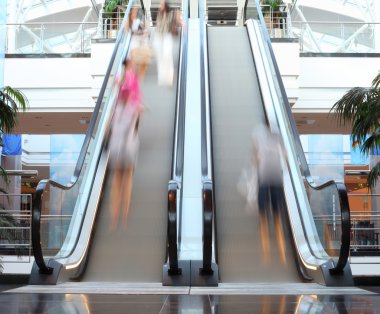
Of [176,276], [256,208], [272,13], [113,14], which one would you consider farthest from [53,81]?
[176,276]

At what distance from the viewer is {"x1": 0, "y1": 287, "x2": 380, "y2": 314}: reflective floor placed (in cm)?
438

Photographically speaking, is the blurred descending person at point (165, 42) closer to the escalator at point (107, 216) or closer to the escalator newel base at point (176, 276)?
the escalator at point (107, 216)

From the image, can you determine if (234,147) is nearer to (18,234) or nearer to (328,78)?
(18,234)

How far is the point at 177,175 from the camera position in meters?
8.20

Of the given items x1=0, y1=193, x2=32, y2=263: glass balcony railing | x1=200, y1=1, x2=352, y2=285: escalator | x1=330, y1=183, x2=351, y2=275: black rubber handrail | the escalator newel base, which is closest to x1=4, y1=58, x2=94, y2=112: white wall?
x1=200, y1=1, x2=352, y2=285: escalator

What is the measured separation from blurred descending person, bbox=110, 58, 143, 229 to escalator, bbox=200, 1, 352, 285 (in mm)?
1208

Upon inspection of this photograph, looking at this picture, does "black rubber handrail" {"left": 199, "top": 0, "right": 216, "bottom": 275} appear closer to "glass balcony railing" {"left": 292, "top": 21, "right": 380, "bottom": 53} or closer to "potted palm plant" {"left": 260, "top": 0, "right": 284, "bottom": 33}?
"potted palm plant" {"left": 260, "top": 0, "right": 284, "bottom": 33}

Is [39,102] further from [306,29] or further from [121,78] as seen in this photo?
[306,29]

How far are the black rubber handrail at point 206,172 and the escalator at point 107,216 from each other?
51cm

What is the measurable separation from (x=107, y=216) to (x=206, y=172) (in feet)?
4.81

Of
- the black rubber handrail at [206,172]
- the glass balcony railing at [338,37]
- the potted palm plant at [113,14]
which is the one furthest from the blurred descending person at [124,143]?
the glass balcony railing at [338,37]

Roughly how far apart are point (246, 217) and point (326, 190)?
1.52 metres

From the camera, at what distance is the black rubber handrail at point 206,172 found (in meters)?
6.30

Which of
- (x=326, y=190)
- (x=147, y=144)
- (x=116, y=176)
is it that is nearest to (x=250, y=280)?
(x=326, y=190)
